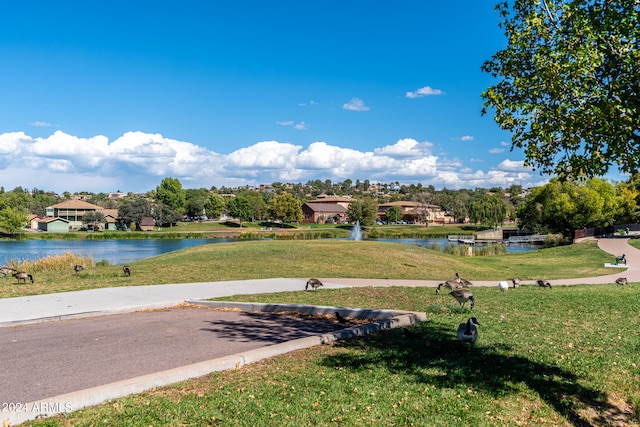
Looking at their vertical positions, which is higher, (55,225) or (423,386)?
(423,386)

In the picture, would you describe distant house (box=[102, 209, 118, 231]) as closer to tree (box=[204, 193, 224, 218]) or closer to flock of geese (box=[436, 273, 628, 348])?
tree (box=[204, 193, 224, 218])

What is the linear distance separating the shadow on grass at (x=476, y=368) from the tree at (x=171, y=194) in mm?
136486

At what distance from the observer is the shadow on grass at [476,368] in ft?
21.0

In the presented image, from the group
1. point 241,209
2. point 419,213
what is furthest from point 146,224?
point 419,213

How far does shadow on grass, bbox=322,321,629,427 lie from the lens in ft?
21.0

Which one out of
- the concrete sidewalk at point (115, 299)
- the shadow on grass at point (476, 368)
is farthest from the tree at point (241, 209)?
the shadow on grass at point (476, 368)

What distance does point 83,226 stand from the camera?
10881 centimetres

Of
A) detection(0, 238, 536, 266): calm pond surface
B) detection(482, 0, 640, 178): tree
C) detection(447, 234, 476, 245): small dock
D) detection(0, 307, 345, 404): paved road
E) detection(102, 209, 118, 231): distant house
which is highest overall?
detection(482, 0, 640, 178): tree

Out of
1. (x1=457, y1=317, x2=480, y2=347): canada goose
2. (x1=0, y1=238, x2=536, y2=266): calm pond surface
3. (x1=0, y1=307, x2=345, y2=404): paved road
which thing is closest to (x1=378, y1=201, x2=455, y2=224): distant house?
(x1=0, y1=238, x2=536, y2=266): calm pond surface

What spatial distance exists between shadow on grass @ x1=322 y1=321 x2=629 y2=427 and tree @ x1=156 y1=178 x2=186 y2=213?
448 ft

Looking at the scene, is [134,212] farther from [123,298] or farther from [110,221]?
[123,298]

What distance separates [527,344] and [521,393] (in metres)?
2.55

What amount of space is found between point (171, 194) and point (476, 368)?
142 meters

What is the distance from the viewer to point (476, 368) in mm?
7344
